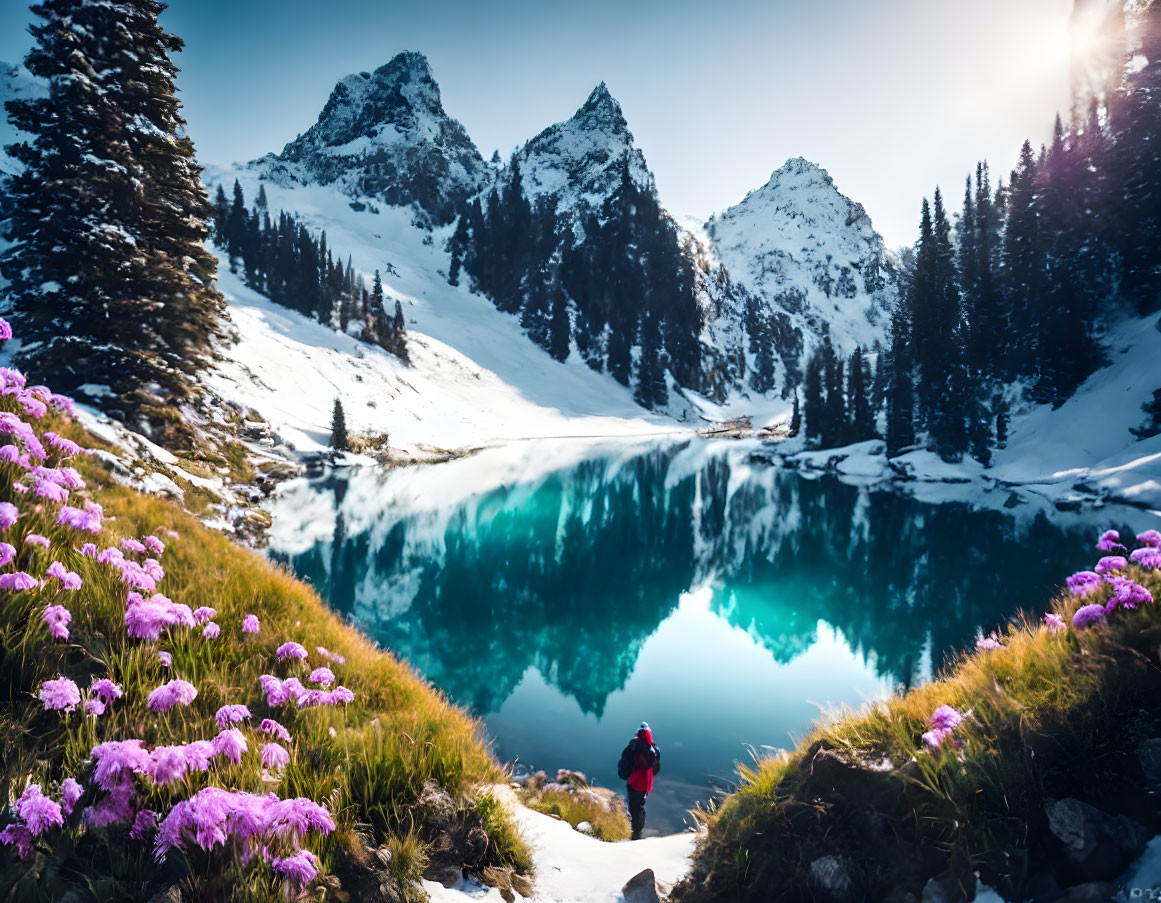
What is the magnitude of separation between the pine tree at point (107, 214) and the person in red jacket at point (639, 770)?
17.9 metres

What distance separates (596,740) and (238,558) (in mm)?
9861

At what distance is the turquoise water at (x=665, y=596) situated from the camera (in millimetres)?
14539

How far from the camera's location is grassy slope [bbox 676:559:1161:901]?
3395mm

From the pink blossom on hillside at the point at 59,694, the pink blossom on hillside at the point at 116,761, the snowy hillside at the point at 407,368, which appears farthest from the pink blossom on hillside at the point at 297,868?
the snowy hillside at the point at 407,368

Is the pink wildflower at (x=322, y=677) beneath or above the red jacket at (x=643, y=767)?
above

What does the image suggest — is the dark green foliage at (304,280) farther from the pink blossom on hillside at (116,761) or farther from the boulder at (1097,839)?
the boulder at (1097,839)

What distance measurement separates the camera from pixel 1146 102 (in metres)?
50.7

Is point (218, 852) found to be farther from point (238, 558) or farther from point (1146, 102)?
point (1146, 102)

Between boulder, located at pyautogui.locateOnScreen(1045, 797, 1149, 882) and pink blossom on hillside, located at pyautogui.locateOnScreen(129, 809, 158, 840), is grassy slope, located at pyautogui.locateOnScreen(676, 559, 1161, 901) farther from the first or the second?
pink blossom on hillside, located at pyautogui.locateOnScreen(129, 809, 158, 840)

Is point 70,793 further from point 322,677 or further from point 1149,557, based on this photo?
point 1149,557

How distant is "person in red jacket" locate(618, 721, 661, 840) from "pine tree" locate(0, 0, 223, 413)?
58.7 feet

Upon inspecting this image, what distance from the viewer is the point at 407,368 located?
8506 centimetres

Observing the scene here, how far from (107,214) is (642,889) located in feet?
74.1

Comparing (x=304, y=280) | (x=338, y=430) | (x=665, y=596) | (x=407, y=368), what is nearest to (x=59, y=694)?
(x=665, y=596)
